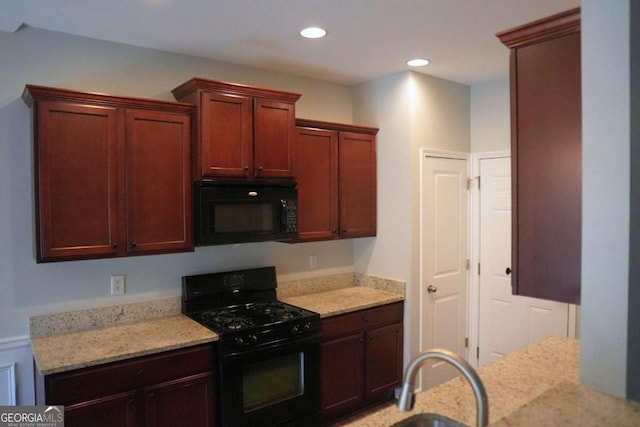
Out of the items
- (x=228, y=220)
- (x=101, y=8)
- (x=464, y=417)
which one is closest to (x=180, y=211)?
(x=228, y=220)

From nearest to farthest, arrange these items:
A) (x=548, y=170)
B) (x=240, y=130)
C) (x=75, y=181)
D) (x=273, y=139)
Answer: (x=548, y=170)
(x=75, y=181)
(x=240, y=130)
(x=273, y=139)

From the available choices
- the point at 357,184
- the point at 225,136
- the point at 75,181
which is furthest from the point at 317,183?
the point at 75,181

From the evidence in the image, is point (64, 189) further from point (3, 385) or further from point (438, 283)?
point (438, 283)

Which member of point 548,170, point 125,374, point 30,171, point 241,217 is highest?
point 30,171

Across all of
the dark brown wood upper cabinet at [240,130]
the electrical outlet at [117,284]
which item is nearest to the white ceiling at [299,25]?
the dark brown wood upper cabinet at [240,130]

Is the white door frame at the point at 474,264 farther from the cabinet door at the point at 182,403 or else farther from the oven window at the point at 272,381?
the cabinet door at the point at 182,403

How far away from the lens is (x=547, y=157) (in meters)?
1.57

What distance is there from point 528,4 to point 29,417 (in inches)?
130

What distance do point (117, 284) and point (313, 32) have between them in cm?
195

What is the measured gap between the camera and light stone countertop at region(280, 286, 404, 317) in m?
3.21

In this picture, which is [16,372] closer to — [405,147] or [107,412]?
[107,412]

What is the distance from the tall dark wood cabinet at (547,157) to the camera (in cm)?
151

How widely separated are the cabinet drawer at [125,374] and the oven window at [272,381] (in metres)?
0.29

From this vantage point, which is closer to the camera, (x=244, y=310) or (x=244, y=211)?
(x=244, y=211)
